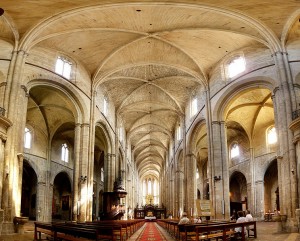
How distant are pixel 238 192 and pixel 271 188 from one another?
21.2 feet

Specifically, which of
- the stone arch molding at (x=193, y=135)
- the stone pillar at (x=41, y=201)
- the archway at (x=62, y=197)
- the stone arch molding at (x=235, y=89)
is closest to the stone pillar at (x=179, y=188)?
the stone arch molding at (x=193, y=135)

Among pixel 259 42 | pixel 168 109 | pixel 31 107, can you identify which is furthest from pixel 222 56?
pixel 31 107

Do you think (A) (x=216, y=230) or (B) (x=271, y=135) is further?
(B) (x=271, y=135)

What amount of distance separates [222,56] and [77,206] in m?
15.0

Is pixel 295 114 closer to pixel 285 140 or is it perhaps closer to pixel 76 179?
pixel 285 140

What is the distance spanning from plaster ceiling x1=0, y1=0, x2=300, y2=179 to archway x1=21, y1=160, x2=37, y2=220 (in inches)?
459

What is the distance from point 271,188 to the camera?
1275 inches

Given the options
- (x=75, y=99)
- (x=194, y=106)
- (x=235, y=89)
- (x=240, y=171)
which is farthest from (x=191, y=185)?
(x=75, y=99)

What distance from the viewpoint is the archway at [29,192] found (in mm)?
32438

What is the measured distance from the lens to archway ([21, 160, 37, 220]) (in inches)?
1277

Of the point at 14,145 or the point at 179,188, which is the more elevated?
the point at 14,145

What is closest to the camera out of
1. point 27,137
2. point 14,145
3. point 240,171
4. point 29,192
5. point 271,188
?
point 14,145

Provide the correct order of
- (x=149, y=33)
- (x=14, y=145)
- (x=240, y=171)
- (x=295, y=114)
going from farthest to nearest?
(x=240, y=171) → (x=149, y=33) → (x=295, y=114) → (x=14, y=145)

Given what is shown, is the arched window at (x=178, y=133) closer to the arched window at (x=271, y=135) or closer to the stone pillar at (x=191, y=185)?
the stone pillar at (x=191, y=185)
